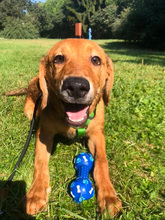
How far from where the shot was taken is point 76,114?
258 centimetres

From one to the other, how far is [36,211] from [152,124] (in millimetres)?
2568

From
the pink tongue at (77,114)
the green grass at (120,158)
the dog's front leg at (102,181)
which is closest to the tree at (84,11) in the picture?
the green grass at (120,158)

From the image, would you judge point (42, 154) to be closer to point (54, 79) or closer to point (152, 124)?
point (54, 79)

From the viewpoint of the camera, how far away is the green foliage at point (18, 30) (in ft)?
148

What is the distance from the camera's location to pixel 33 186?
233 centimetres

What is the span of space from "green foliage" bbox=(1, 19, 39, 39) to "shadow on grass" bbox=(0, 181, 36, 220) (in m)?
48.5

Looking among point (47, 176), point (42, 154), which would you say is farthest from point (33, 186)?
point (42, 154)

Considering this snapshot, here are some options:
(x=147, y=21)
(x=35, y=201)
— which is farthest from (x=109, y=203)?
(x=147, y=21)

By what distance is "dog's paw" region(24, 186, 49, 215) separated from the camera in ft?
6.72

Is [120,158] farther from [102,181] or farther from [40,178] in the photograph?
[40,178]

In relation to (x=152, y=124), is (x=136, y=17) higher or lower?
higher

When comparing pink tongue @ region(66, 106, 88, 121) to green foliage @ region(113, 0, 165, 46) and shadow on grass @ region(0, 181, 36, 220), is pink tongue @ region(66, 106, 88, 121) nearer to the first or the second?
shadow on grass @ region(0, 181, 36, 220)

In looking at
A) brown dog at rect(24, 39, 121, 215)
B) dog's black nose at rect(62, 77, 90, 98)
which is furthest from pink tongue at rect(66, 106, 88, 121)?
dog's black nose at rect(62, 77, 90, 98)

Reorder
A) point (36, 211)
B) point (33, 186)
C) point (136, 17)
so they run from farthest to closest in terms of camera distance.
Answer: point (136, 17)
point (33, 186)
point (36, 211)
